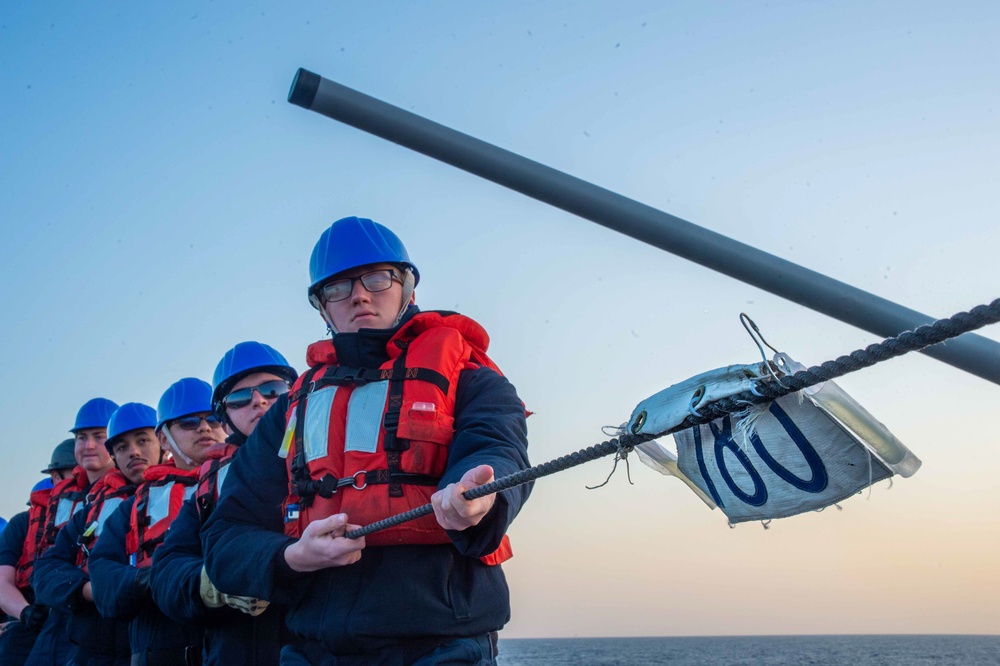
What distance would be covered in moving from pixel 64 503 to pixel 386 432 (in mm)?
7168

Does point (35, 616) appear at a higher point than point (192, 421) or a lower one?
lower

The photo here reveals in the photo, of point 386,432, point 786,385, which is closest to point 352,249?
point 386,432

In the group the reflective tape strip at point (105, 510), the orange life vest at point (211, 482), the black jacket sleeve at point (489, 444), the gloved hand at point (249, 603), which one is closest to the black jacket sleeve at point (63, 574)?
the reflective tape strip at point (105, 510)

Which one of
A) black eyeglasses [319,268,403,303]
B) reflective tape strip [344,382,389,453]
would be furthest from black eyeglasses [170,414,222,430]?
reflective tape strip [344,382,389,453]

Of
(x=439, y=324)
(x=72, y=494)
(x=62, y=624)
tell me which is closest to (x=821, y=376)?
(x=439, y=324)

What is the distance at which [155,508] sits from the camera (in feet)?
19.9

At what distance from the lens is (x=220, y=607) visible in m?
4.43

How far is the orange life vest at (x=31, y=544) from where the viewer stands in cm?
930

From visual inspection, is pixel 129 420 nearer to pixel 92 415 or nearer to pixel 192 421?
pixel 192 421

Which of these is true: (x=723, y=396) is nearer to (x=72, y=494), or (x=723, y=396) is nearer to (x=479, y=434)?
(x=479, y=434)

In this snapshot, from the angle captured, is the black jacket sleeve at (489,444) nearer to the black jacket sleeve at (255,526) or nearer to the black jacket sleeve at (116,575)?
the black jacket sleeve at (255,526)

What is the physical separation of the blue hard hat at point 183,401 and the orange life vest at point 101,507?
926mm

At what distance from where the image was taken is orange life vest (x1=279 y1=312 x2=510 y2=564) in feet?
10.2

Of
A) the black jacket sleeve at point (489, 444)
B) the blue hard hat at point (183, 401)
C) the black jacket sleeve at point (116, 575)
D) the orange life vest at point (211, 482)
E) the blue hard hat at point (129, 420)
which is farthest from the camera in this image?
the blue hard hat at point (129, 420)
